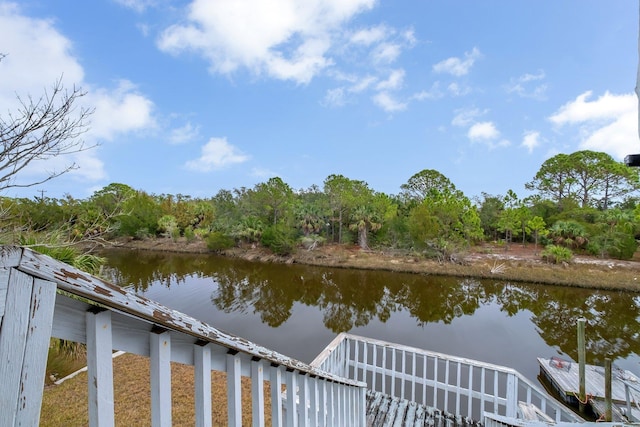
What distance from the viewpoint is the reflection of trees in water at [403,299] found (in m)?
8.86

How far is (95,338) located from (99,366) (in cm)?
6

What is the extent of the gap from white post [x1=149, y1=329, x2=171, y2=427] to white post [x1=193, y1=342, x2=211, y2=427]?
0.11m

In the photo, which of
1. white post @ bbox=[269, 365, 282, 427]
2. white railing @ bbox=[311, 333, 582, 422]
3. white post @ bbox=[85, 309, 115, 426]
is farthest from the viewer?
white railing @ bbox=[311, 333, 582, 422]

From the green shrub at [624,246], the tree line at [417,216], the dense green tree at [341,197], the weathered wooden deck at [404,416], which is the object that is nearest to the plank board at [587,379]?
the weathered wooden deck at [404,416]

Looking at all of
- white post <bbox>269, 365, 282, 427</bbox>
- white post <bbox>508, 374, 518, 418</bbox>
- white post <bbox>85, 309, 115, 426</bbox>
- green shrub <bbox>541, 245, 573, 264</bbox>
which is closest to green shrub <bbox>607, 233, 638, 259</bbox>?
green shrub <bbox>541, 245, 573, 264</bbox>

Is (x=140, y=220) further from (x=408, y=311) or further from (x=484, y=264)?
(x=484, y=264)

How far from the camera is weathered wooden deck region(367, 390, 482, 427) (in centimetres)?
368

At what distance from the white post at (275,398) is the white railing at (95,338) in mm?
113

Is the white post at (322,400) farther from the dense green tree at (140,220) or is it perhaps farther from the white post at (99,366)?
the dense green tree at (140,220)

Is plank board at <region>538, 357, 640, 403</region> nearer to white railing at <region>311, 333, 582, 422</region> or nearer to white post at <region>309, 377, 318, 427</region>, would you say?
white railing at <region>311, 333, 582, 422</region>

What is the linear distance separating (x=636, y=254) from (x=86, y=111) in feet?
91.0

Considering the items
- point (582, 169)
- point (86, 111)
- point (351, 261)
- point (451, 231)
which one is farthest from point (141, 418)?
point (582, 169)

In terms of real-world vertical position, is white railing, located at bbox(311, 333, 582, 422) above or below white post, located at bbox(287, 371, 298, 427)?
below

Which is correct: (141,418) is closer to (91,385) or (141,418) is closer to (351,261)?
(91,385)
